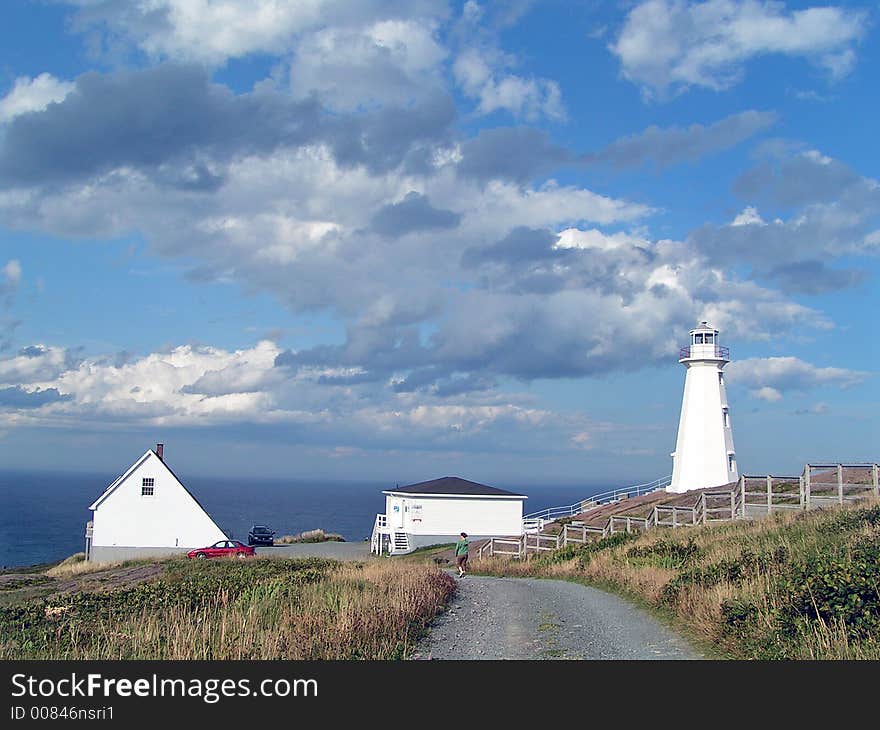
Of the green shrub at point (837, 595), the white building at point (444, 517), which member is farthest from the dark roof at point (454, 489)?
the green shrub at point (837, 595)

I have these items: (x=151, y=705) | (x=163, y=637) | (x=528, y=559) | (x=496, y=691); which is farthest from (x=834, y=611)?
(x=528, y=559)

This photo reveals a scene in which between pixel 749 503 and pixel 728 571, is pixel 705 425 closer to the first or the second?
pixel 749 503

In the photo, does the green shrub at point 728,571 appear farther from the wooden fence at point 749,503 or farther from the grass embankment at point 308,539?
the grass embankment at point 308,539

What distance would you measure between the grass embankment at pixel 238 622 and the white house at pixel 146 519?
110ft

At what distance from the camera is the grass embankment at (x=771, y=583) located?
9.19 m

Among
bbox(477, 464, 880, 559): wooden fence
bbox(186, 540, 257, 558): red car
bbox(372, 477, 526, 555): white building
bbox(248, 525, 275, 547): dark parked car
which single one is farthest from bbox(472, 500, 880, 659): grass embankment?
bbox(248, 525, 275, 547): dark parked car

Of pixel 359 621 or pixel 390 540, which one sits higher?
pixel 359 621

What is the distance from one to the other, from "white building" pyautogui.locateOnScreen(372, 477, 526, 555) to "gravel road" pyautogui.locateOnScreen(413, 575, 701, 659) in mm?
31753

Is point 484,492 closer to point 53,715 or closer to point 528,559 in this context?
point 528,559

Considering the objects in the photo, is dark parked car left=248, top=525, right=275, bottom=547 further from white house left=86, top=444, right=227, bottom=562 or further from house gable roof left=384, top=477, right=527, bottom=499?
house gable roof left=384, top=477, right=527, bottom=499

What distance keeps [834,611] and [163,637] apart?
8.36m

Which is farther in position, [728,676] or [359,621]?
[359,621]

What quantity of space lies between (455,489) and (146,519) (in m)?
19.2

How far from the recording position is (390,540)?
4975cm
